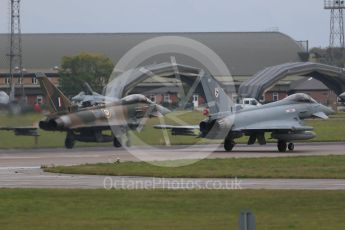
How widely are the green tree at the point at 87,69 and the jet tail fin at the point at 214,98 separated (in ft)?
245

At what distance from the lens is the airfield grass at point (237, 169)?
33.3m

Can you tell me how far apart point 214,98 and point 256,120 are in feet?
7.85

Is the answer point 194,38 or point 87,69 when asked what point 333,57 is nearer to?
point 194,38

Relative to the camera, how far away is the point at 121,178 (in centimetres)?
3284

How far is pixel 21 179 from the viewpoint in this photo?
1299 inches

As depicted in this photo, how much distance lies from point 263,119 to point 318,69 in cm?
6583

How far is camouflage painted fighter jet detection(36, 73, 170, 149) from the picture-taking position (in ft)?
173

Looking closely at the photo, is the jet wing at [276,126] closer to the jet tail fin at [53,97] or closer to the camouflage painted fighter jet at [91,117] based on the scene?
the camouflage painted fighter jet at [91,117]
